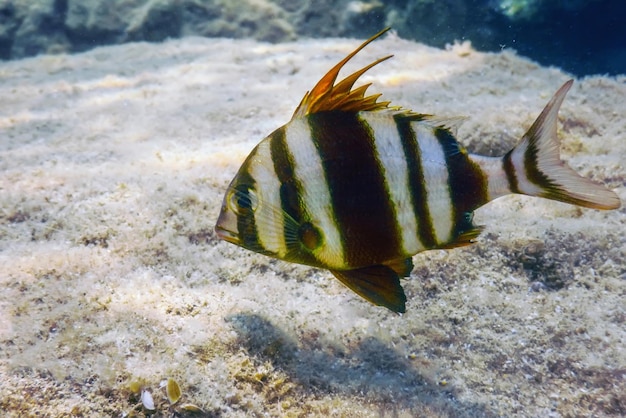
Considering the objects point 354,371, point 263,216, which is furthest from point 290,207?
point 354,371

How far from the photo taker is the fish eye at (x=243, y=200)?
5.83 feet

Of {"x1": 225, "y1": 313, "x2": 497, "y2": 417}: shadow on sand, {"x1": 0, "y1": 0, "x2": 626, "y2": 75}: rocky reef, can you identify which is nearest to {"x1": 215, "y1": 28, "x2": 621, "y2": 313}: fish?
{"x1": 225, "y1": 313, "x2": 497, "y2": 417}: shadow on sand

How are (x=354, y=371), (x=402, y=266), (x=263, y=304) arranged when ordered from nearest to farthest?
1. (x=402, y=266)
2. (x=354, y=371)
3. (x=263, y=304)

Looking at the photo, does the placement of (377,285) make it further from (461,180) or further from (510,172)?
(510,172)

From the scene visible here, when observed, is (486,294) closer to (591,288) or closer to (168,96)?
(591,288)

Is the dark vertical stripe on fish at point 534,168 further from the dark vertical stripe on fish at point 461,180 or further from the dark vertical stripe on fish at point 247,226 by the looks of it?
the dark vertical stripe on fish at point 247,226

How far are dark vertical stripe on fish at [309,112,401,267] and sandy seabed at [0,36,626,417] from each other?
33.3 inches

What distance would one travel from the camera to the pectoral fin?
1819 millimetres

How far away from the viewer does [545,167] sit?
1805mm

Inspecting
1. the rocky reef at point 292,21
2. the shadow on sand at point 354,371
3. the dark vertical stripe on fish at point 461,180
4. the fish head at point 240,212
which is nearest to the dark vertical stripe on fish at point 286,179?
the fish head at point 240,212

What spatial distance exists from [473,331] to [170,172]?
2.72m

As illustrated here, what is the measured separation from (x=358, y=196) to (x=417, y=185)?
0.82 feet

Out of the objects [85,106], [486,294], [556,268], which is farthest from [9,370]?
[85,106]

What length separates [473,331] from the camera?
2.54 m
